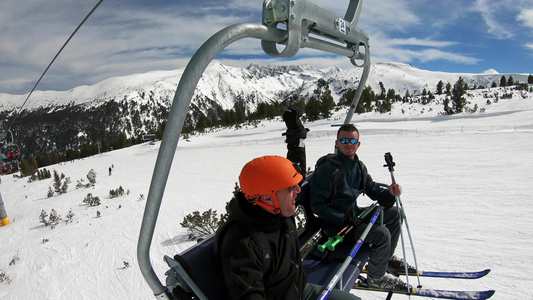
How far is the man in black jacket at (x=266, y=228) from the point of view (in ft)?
6.00

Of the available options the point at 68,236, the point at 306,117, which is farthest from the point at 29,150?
the point at 68,236

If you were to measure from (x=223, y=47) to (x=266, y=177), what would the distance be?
858 millimetres

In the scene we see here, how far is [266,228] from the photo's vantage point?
6.41 ft

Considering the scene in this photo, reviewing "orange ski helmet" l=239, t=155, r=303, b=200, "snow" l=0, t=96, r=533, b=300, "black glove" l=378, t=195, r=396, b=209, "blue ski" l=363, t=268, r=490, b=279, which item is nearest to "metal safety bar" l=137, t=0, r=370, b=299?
"orange ski helmet" l=239, t=155, r=303, b=200

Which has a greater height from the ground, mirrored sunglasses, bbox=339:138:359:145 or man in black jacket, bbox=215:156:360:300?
mirrored sunglasses, bbox=339:138:359:145

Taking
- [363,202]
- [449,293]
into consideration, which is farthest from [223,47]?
[363,202]

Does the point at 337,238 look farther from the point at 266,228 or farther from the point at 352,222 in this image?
the point at 266,228

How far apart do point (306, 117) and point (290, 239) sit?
3722 cm

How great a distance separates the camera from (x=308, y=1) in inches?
71.9

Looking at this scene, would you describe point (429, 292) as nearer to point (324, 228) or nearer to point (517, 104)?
point (324, 228)

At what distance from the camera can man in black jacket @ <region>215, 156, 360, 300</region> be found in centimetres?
183

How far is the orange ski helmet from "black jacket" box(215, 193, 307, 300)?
11 cm

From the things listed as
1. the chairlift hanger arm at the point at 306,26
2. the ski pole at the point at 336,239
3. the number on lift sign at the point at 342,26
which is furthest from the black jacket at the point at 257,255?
the number on lift sign at the point at 342,26

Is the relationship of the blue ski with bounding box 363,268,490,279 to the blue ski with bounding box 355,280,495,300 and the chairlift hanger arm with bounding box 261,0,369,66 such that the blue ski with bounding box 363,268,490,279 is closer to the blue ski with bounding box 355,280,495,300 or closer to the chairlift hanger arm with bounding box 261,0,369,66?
the blue ski with bounding box 355,280,495,300
